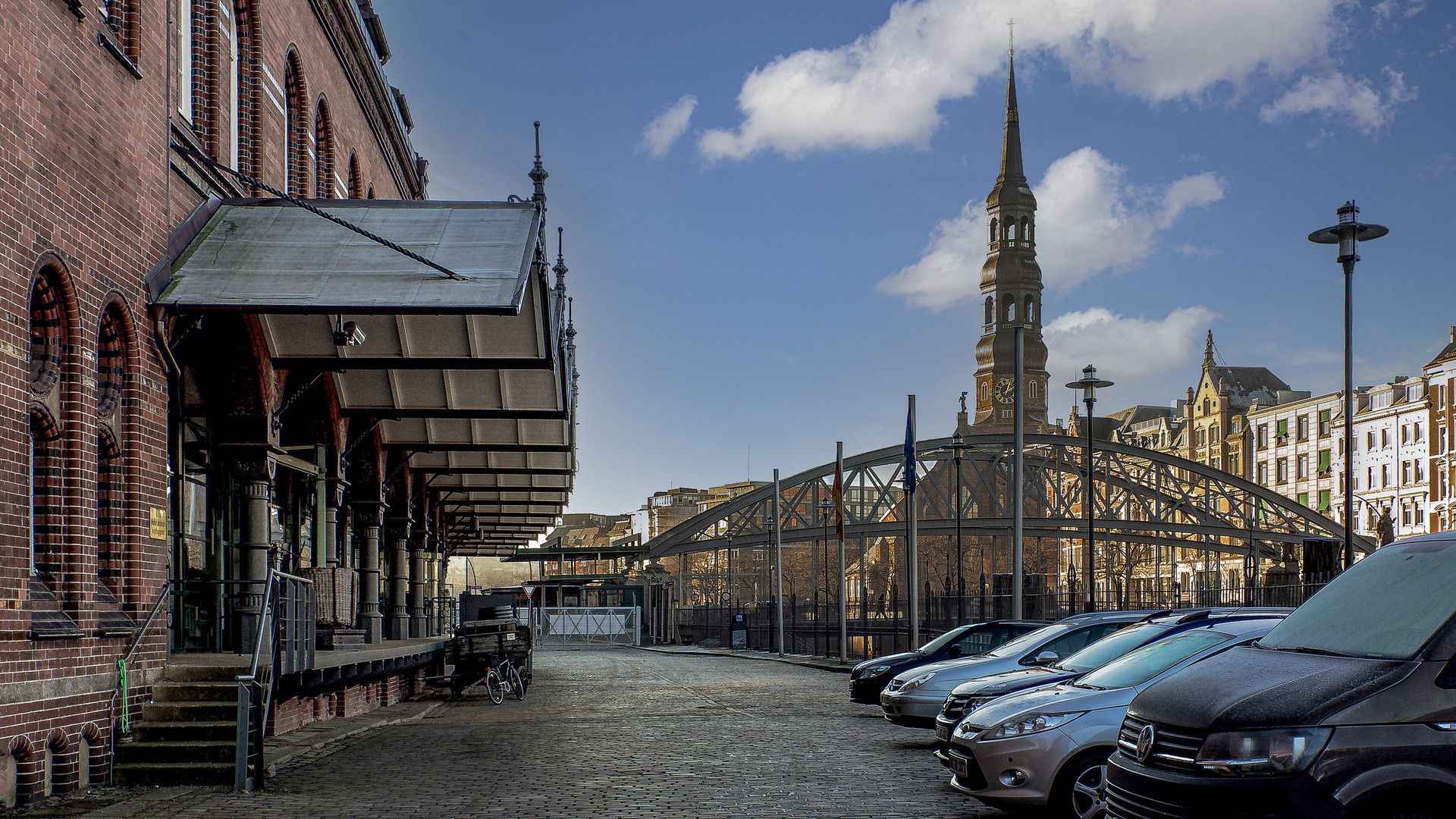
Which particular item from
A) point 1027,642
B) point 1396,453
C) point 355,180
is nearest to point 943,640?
point 1027,642

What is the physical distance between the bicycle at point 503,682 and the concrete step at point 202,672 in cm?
1069

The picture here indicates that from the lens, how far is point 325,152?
22.7 m

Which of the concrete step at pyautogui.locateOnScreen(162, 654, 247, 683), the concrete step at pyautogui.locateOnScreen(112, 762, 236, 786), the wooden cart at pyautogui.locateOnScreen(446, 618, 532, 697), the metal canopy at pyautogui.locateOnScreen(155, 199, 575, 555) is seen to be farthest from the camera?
the wooden cart at pyautogui.locateOnScreen(446, 618, 532, 697)

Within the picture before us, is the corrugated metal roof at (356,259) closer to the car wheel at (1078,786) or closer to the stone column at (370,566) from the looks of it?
the car wheel at (1078,786)

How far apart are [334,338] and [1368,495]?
314 feet

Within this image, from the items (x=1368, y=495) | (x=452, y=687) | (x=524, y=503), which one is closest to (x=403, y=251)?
(x=452, y=687)

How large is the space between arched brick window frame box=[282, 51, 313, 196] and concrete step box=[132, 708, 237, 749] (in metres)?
9.81

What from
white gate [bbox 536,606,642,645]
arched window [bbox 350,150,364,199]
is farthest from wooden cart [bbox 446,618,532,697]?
white gate [bbox 536,606,642,645]

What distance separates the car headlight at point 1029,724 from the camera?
1028cm

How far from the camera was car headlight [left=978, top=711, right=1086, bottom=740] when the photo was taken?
10281 millimetres

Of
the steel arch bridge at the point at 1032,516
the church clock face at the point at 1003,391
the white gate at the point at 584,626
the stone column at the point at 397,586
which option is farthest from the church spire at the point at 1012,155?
the stone column at the point at 397,586

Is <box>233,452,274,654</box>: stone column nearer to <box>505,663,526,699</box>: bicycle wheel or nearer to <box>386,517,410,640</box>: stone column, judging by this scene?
<box>505,663,526,699</box>: bicycle wheel

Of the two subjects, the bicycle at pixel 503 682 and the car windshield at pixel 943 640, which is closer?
the car windshield at pixel 943 640

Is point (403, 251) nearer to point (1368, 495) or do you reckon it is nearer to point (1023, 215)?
point (1368, 495)
